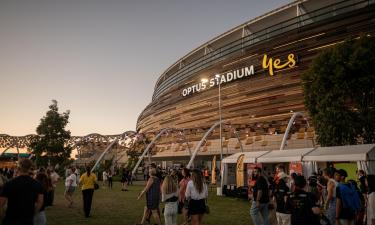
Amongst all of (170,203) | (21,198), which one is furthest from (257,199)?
(21,198)

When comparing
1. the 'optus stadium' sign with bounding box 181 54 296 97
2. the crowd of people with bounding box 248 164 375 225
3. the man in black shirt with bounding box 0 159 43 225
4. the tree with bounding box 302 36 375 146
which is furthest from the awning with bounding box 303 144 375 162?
the 'optus stadium' sign with bounding box 181 54 296 97

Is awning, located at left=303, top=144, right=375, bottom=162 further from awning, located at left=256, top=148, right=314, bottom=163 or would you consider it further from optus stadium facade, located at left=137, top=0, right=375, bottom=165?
optus stadium facade, located at left=137, top=0, right=375, bottom=165

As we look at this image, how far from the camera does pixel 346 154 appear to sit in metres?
16.5

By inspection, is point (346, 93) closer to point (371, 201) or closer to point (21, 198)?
point (371, 201)

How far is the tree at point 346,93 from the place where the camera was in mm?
21016

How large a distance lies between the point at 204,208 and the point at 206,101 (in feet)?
166

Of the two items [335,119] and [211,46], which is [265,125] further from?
[211,46]

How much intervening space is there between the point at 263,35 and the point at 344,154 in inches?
1482

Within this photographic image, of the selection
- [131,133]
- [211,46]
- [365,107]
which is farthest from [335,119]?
[211,46]

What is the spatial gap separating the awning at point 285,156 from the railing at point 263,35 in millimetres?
28310

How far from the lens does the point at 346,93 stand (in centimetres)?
2141

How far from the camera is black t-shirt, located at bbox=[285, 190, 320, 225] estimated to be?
5848 mm

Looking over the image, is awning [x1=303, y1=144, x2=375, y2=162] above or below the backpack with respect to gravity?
above

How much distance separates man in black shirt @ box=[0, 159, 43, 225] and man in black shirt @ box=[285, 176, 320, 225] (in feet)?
13.6
